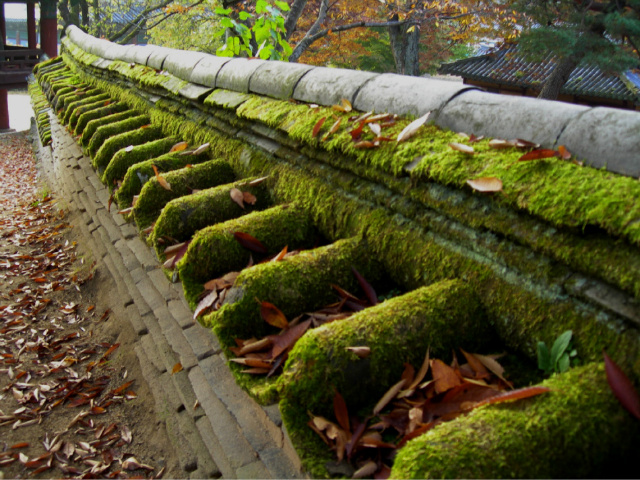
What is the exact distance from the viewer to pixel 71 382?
3051 mm

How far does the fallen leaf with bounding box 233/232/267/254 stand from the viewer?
70.3 inches

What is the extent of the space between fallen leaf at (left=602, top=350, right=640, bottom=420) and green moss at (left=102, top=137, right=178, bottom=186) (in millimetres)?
2566

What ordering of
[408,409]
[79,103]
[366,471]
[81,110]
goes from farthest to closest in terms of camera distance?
[79,103] < [81,110] < [408,409] < [366,471]

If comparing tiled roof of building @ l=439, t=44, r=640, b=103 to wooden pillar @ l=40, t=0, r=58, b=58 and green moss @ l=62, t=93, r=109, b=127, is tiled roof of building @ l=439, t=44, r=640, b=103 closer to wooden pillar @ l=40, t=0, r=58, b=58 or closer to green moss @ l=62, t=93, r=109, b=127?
green moss @ l=62, t=93, r=109, b=127

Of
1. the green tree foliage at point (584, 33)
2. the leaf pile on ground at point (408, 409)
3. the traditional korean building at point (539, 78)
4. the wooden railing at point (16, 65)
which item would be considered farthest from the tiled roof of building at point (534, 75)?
the wooden railing at point (16, 65)

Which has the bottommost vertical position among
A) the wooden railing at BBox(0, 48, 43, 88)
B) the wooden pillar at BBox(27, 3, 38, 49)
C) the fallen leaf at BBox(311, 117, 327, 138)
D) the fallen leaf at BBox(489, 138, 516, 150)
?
the wooden railing at BBox(0, 48, 43, 88)

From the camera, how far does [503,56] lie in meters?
17.9

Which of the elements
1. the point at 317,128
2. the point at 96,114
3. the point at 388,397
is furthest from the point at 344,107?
the point at 96,114

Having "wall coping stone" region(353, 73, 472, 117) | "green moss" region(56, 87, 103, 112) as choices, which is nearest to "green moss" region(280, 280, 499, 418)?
"wall coping stone" region(353, 73, 472, 117)

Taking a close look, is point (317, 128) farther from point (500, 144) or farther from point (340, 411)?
point (340, 411)

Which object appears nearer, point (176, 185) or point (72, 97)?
point (176, 185)

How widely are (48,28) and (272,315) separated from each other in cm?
1779

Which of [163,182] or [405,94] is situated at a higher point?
[405,94]

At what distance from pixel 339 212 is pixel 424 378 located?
77cm
